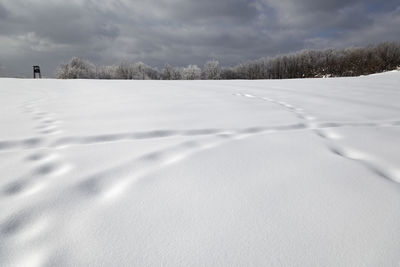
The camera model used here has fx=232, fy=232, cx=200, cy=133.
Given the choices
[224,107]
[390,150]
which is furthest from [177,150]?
[224,107]

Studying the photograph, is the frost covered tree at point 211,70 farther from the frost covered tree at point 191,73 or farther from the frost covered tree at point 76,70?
the frost covered tree at point 76,70

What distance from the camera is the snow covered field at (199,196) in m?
0.33

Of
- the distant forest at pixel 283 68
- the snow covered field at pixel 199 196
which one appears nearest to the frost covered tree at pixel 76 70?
the distant forest at pixel 283 68

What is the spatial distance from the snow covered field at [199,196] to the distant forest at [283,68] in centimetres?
2117

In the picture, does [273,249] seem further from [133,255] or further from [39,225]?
[39,225]

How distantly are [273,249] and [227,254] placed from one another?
0.07m

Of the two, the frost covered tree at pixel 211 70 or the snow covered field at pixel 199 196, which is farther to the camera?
the frost covered tree at pixel 211 70

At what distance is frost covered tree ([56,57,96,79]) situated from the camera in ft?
61.6

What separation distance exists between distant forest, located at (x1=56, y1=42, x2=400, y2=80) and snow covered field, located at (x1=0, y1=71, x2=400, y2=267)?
2117cm

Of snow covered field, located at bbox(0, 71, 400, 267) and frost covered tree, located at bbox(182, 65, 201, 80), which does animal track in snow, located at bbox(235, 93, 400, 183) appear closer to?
snow covered field, located at bbox(0, 71, 400, 267)

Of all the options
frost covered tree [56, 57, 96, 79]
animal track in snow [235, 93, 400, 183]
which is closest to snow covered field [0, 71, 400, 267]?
animal track in snow [235, 93, 400, 183]

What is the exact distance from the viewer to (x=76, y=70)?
18.9 metres

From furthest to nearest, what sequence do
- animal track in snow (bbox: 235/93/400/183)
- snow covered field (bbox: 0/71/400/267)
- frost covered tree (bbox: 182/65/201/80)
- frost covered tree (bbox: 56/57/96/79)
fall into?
frost covered tree (bbox: 182/65/201/80) < frost covered tree (bbox: 56/57/96/79) < animal track in snow (bbox: 235/93/400/183) < snow covered field (bbox: 0/71/400/267)

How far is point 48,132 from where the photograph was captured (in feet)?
2.83
